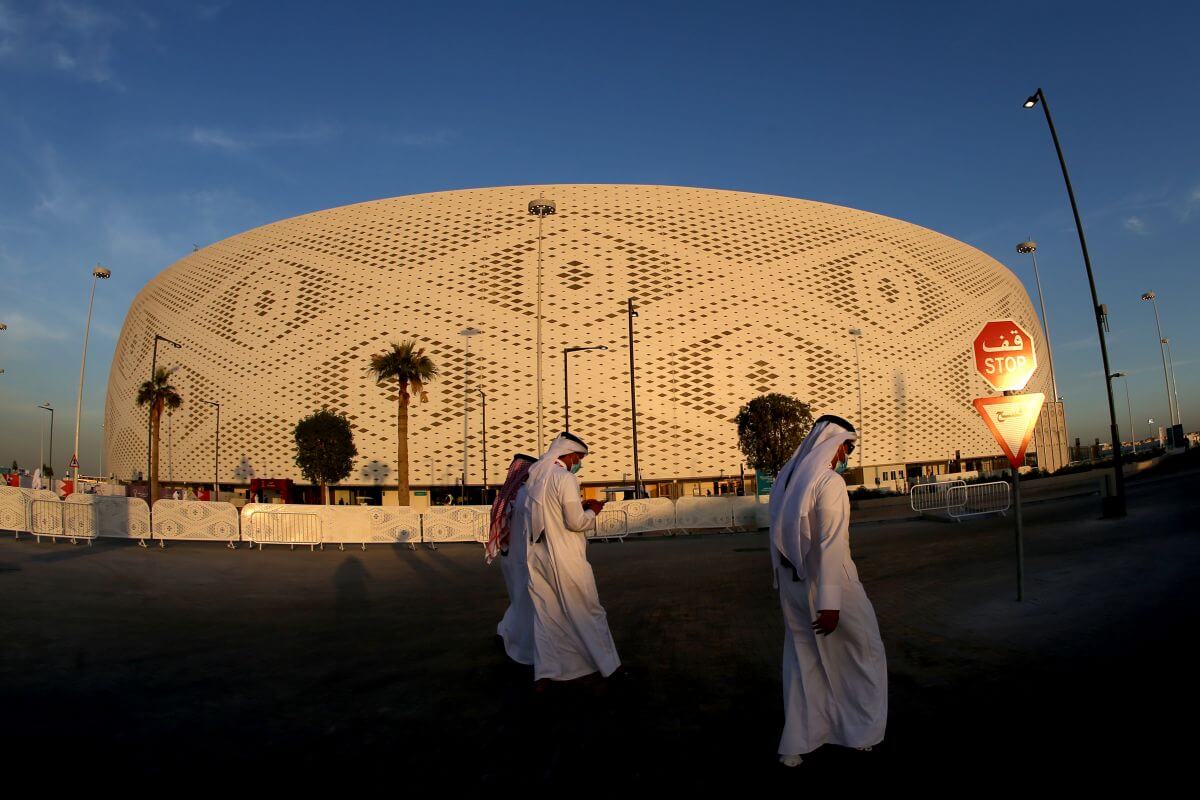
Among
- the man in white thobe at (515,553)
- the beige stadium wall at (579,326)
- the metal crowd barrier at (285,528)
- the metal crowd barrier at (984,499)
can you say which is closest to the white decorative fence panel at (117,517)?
the metal crowd barrier at (285,528)

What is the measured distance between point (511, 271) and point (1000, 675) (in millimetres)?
41916

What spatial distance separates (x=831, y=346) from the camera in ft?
150

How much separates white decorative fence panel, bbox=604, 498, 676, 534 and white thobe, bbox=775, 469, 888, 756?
1436cm

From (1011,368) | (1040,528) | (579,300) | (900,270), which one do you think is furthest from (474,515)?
(900,270)

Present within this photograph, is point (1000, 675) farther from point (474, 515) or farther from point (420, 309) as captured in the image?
point (420, 309)

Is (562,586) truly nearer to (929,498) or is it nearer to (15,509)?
(929,498)

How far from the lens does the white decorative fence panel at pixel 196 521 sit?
14359 mm

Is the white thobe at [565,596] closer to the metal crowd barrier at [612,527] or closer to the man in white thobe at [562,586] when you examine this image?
the man in white thobe at [562,586]

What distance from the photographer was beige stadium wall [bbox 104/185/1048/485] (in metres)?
42.1

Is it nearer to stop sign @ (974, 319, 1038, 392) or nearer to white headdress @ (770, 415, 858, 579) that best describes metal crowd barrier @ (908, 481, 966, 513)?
stop sign @ (974, 319, 1038, 392)

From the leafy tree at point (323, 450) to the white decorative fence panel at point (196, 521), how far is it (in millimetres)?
21000

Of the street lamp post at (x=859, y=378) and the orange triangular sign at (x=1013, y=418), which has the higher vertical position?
the street lamp post at (x=859, y=378)

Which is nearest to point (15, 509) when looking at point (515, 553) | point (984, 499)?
point (515, 553)

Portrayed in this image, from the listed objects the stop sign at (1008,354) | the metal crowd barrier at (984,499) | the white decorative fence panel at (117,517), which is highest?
the stop sign at (1008,354)
